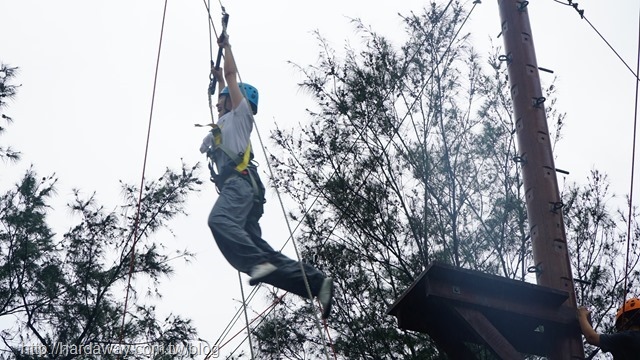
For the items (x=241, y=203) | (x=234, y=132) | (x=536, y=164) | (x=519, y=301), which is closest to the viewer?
(x=241, y=203)

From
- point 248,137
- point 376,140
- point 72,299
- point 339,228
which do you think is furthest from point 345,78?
point 248,137

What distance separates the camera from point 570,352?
19.3 ft

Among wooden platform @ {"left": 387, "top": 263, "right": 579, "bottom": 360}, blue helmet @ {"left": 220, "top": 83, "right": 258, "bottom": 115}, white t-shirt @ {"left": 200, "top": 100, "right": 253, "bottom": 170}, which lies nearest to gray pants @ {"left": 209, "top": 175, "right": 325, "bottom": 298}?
white t-shirt @ {"left": 200, "top": 100, "right": 253, "bottom": 170}

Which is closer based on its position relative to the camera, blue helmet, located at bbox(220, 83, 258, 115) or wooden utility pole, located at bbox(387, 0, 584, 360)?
wooden utility pole, located at bbox(387, 0, 584, 360)

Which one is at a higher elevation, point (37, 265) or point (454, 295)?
point (37, 265)

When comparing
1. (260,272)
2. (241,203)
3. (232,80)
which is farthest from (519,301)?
(232,80)

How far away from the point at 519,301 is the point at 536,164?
119cm

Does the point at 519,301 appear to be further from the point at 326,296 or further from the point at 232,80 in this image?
the point at 232,80

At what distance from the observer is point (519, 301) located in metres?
5.85

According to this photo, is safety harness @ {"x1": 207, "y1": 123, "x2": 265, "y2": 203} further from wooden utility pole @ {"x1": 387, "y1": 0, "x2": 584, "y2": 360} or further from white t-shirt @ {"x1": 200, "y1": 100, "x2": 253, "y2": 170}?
wooden utility pole @ {"x1": 387, "y1": 0, "x2": 584, "y2": 360}

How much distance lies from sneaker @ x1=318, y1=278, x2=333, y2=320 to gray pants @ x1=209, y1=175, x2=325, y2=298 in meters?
0.05

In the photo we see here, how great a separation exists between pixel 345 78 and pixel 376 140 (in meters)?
0.92

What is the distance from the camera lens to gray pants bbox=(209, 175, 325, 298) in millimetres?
5195

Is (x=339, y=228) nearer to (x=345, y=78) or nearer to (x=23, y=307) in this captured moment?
(x=345, y=78)
